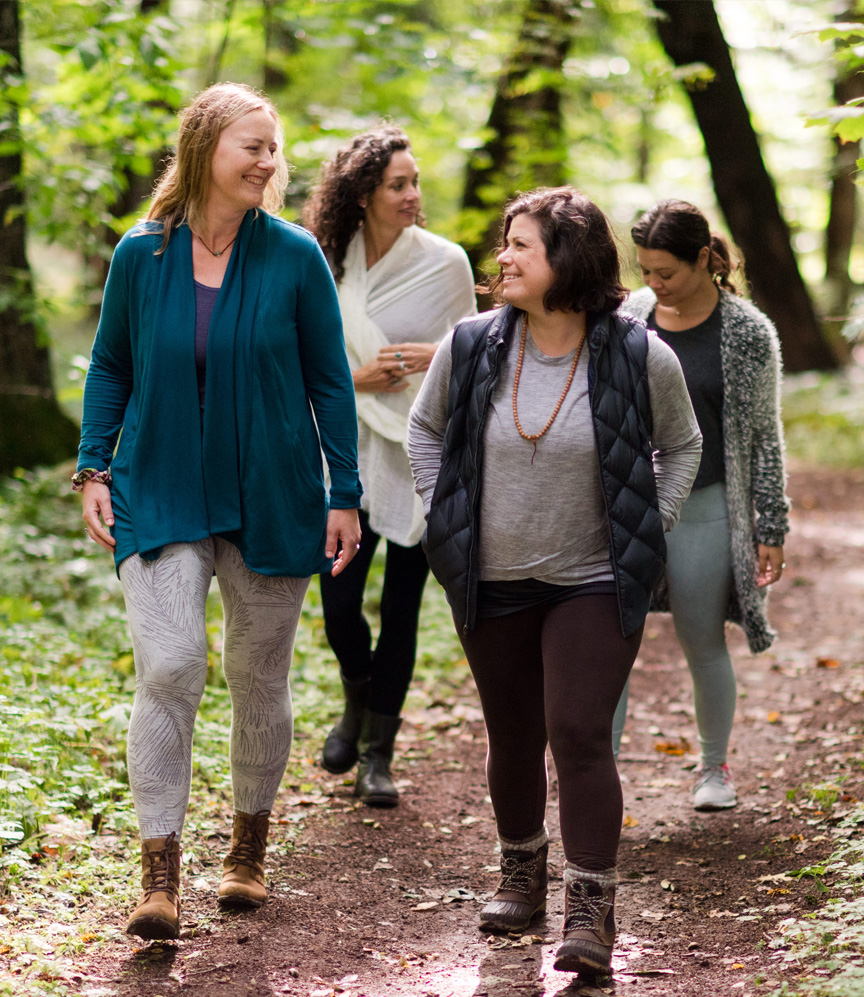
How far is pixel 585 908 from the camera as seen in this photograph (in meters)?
2.92

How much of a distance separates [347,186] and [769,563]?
224 cm

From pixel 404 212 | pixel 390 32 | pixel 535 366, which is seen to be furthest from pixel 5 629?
pixel 390 32

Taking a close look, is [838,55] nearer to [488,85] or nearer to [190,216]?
[190,216]

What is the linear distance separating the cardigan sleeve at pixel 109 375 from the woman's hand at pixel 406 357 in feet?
4.15

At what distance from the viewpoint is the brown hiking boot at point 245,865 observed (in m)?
3.42

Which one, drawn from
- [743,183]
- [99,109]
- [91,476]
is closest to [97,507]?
[91,476]

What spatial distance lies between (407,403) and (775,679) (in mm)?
3369

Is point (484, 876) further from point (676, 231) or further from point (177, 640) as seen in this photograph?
point (676, 231)

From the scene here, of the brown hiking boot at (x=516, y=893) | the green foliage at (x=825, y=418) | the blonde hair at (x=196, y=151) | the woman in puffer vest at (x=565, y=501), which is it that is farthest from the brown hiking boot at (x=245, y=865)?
the green foliage at (x=825, y=418)

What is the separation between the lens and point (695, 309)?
430cm

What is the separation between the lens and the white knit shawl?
437cm

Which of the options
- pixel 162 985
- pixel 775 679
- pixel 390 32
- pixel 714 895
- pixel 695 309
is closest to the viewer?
pixel 162 985

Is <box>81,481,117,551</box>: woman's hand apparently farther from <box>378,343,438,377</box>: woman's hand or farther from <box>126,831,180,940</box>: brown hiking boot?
<box>378,343,438,377</box>: woman's hand

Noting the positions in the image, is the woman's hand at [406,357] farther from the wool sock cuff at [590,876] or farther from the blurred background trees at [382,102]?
the wool sock cuff at [590,876]
